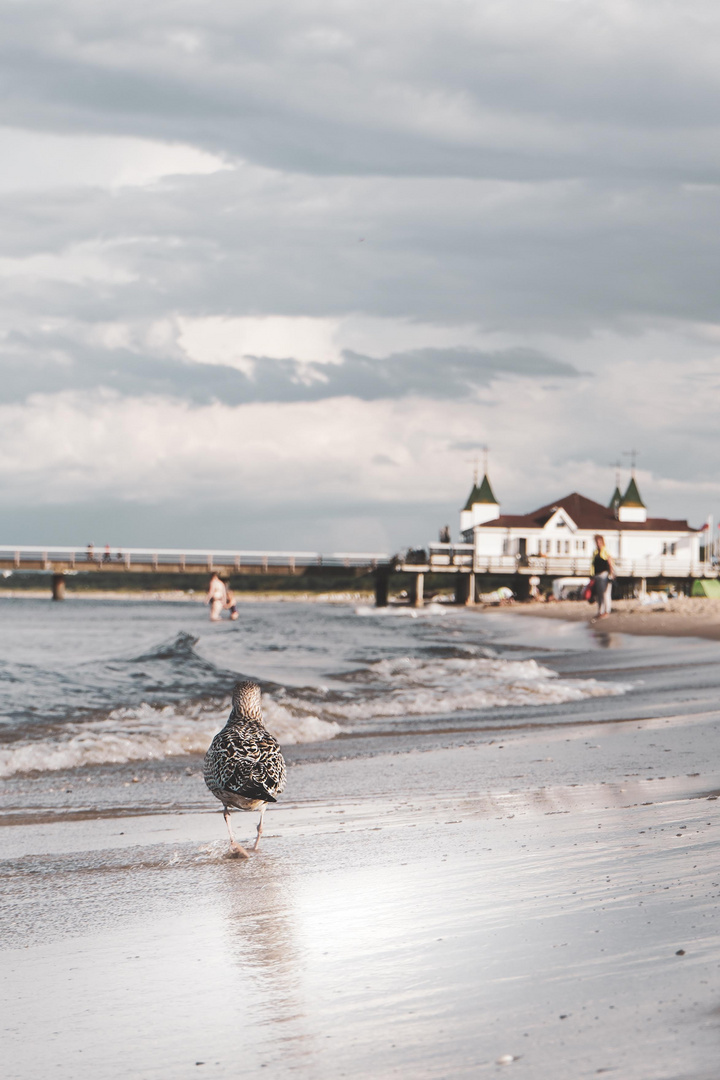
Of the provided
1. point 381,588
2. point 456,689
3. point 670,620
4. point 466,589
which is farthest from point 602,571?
point 381,588

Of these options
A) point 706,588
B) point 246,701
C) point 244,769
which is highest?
point 246,701

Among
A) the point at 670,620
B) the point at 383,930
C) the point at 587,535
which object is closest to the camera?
the point at 383,930

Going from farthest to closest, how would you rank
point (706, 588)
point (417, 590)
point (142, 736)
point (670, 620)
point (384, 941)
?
point (417, 590)
point (706, 588)
point (670, 620)
point (142, 736)
point (384, 941)

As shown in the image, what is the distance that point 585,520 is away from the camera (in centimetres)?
9512

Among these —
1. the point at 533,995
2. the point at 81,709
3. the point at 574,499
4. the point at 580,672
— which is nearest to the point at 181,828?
the point at 533,995

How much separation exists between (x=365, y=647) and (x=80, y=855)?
2303 centimetres

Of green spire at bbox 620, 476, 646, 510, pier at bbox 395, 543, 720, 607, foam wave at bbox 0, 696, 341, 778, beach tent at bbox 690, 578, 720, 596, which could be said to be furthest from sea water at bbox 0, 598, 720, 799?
green spire at bbox 620, 476, 646, 510

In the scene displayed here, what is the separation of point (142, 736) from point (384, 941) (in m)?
7.82

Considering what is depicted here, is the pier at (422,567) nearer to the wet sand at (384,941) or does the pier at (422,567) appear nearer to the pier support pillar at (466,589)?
the pier support pillar at (466,589)

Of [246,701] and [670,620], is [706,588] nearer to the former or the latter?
[670,620]

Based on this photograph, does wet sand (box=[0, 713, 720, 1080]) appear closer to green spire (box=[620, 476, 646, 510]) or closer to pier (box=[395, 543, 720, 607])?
pier (box=[395, 543, 720, 607])

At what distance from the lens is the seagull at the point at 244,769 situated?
19.0 feet

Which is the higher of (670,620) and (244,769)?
(244,769)

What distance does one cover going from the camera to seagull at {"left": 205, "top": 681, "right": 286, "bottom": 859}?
5.78 m
